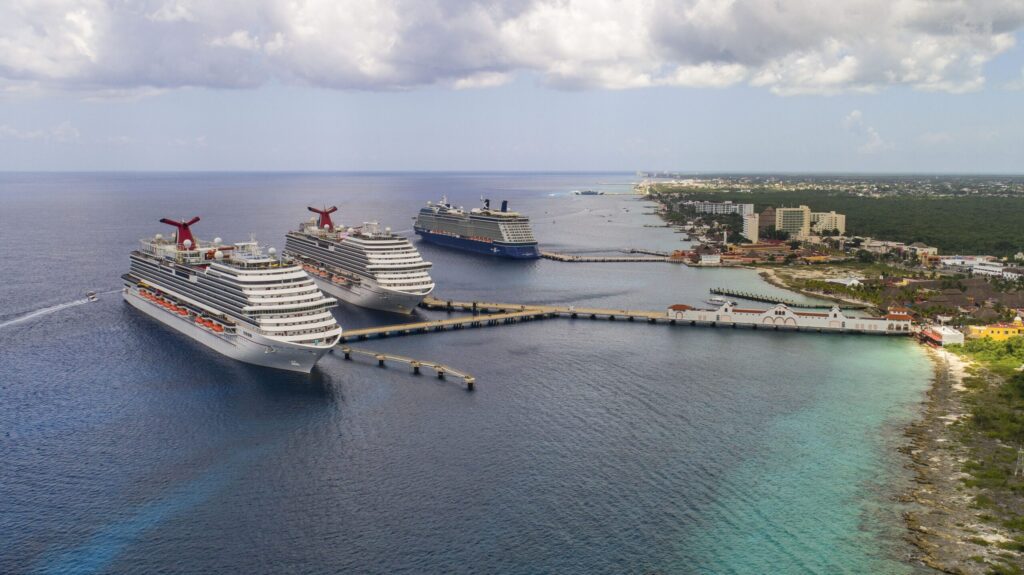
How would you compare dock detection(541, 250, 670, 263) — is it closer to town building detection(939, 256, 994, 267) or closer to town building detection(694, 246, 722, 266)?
town building detection(694, 246, 722, 266)

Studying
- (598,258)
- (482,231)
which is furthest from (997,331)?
(482,231)

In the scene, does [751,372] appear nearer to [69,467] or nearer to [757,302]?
[757,302]

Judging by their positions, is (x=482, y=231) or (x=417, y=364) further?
(x=482, y=231)

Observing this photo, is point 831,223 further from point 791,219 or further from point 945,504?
point 945,504

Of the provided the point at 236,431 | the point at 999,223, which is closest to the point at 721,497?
the point at 236,431

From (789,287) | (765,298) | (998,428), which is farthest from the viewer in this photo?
(789,287)

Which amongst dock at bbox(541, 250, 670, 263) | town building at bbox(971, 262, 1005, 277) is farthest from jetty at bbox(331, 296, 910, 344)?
town building at bbox(971, 262, 1005, 277)

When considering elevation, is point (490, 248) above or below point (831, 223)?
below
